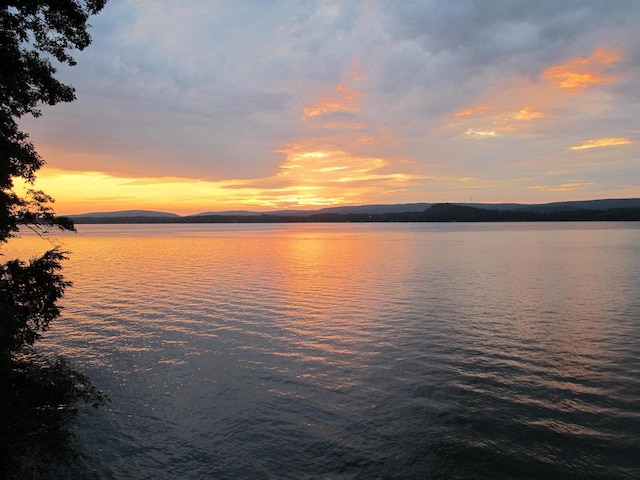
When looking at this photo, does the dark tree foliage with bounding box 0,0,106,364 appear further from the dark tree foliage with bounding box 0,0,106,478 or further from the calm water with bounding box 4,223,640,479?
the calm water with bounding box 4,223,640,479

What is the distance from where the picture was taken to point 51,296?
52.4 feet

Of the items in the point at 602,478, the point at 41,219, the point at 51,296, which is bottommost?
the point at 602,478

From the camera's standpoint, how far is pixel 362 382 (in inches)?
805

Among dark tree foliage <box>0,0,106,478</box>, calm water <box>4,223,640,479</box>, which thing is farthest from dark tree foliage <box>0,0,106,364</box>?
calm water <box>4,223,640,479</box>

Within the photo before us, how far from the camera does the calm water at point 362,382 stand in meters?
14.1

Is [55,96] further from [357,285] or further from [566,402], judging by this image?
[357,285]

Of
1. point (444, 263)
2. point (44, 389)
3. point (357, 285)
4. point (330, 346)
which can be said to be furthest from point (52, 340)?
point (444, 263)

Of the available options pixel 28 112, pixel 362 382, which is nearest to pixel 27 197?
pixel 28 112

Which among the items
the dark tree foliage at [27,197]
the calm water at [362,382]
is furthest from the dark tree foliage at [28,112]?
the calm water at [362,382]

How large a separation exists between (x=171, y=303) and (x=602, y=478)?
119 feet

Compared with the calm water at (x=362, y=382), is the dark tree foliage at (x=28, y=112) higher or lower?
higher

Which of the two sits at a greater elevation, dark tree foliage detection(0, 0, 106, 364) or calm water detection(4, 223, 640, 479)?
dark tree foliage detection(0, 0, 106, 364)

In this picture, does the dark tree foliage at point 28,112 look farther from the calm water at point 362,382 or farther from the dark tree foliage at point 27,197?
the calm water at point 362,382

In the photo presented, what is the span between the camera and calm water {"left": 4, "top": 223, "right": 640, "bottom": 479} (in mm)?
14133
